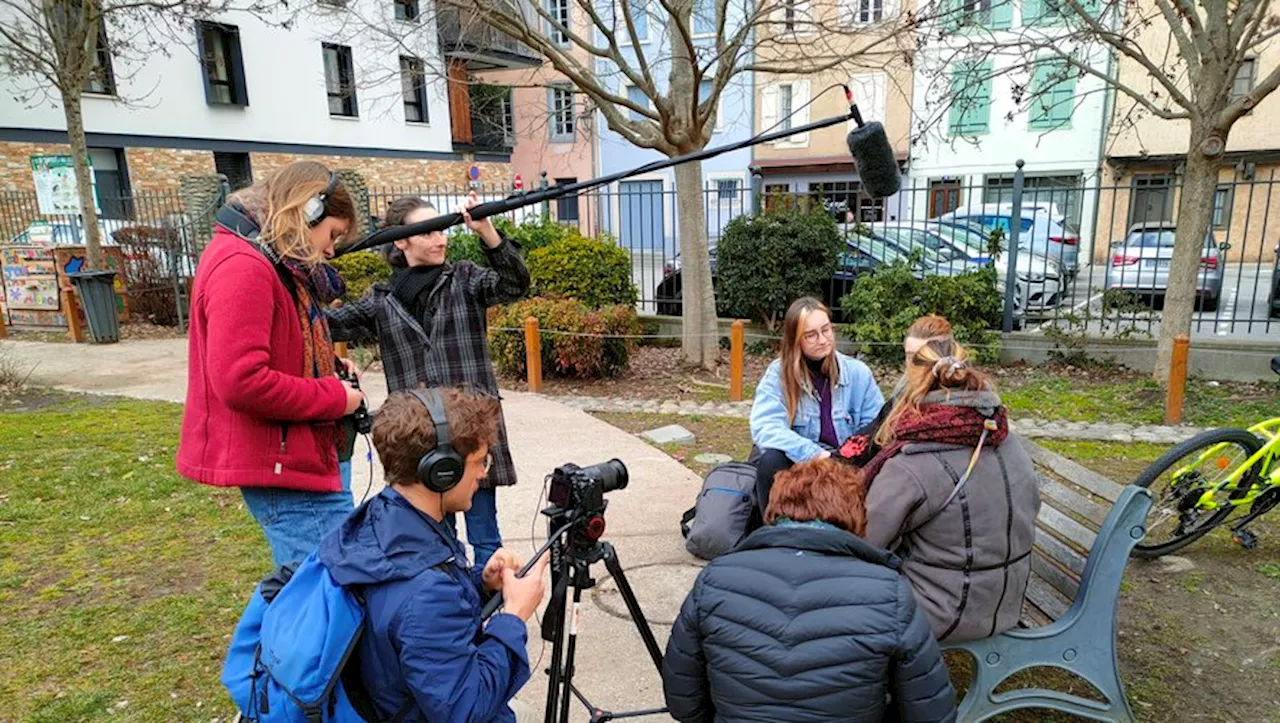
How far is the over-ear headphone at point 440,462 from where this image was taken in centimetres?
168

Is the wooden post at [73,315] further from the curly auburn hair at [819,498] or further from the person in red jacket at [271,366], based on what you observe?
the curly auburn hair at [819,498]

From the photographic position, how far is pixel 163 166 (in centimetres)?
1970

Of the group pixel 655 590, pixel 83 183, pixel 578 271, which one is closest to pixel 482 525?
pixel 655 590

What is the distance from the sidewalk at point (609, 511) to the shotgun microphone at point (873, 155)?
1.96 meters

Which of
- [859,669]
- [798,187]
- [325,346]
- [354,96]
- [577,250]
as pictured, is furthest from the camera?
[798,187]

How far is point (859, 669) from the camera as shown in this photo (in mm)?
1735

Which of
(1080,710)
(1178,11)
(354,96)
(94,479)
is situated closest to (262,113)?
(354,96)

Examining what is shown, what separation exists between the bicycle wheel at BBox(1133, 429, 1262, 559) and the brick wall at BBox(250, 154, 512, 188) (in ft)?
66.9

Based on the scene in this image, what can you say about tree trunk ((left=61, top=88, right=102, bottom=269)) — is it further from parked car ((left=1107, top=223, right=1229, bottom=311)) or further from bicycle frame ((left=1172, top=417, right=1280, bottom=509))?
parked car ((left=1107, top=223, right=1229, bottom=311))

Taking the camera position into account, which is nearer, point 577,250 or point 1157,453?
point 1157,453

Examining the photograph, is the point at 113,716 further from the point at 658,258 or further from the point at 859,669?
the point at 658,258

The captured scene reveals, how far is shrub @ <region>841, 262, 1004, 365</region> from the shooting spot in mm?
8516

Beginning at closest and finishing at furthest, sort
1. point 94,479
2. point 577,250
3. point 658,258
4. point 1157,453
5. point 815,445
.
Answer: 1. point 815,445
2. point 94,479
3. point 1157,453
4. point 577,250
5. point 658,258

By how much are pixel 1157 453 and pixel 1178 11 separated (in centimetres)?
385
